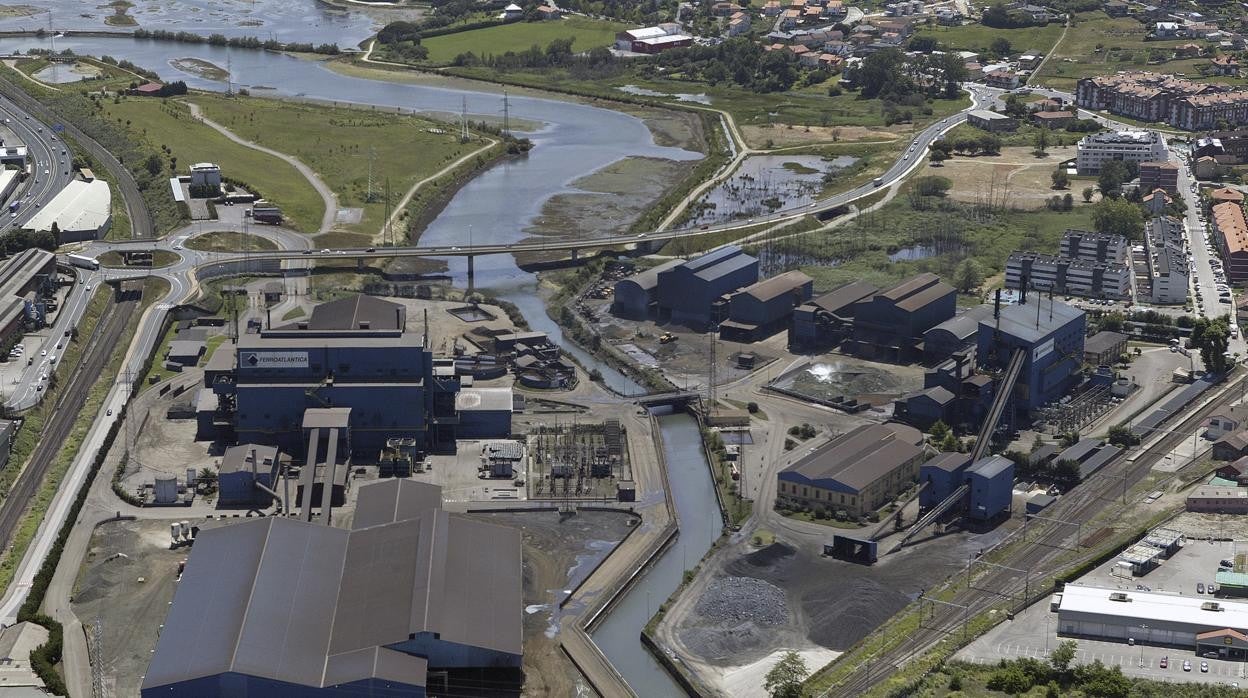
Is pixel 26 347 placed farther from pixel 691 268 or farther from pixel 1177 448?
pixel 1177 448

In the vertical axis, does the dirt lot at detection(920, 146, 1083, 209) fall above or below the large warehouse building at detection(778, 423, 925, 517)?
below

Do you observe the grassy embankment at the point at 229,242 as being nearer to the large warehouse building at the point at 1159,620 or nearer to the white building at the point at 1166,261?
the white building at the point at 1166,261

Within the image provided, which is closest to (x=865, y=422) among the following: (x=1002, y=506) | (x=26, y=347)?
(x=1002, y=506)

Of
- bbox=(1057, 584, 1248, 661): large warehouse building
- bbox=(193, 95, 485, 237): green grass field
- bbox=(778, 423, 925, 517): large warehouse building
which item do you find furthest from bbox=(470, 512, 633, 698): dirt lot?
bbox=(193, 95, 485, 237): green grass field

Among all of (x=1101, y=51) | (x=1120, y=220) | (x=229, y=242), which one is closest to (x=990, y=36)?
(x=1101, y=51)

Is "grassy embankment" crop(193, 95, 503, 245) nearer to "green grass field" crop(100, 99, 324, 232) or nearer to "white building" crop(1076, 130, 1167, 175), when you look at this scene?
"green grass field" crop(100, 99, 324, 232)
